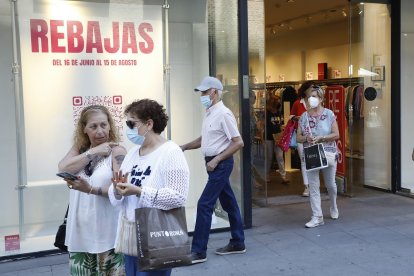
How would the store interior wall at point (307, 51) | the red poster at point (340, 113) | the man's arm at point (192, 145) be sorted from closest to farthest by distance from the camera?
the man's arm at point (192, 145), the red poster at point (340, 113), the store interior wall at point (307, 51)

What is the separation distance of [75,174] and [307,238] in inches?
134

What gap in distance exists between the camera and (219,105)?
5.13 m

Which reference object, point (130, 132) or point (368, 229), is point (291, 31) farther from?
point (130, 132)

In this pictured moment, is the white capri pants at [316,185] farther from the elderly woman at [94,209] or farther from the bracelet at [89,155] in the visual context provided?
the bracelet at [89,155]

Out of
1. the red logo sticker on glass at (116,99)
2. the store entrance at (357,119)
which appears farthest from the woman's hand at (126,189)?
the store entrance at (357,119)

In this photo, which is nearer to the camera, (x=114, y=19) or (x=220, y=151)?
(x=220, y=151)

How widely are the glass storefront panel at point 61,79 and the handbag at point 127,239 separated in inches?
112

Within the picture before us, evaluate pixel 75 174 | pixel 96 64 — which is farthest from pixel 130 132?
pixel 96 64

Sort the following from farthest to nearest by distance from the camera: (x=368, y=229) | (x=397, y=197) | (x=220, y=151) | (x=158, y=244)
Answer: (x=397, y=197) → (x=368, y=229) → (x=220, y=151) → (x=158, y=244)

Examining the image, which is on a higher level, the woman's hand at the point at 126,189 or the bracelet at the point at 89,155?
the bracelet at the point at 89,155

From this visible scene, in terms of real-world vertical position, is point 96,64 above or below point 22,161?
above

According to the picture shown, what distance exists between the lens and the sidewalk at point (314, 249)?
16.1ft

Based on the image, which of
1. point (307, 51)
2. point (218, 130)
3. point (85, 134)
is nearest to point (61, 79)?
point (218, 130)

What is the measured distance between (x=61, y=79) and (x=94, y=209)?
9.55 feet
